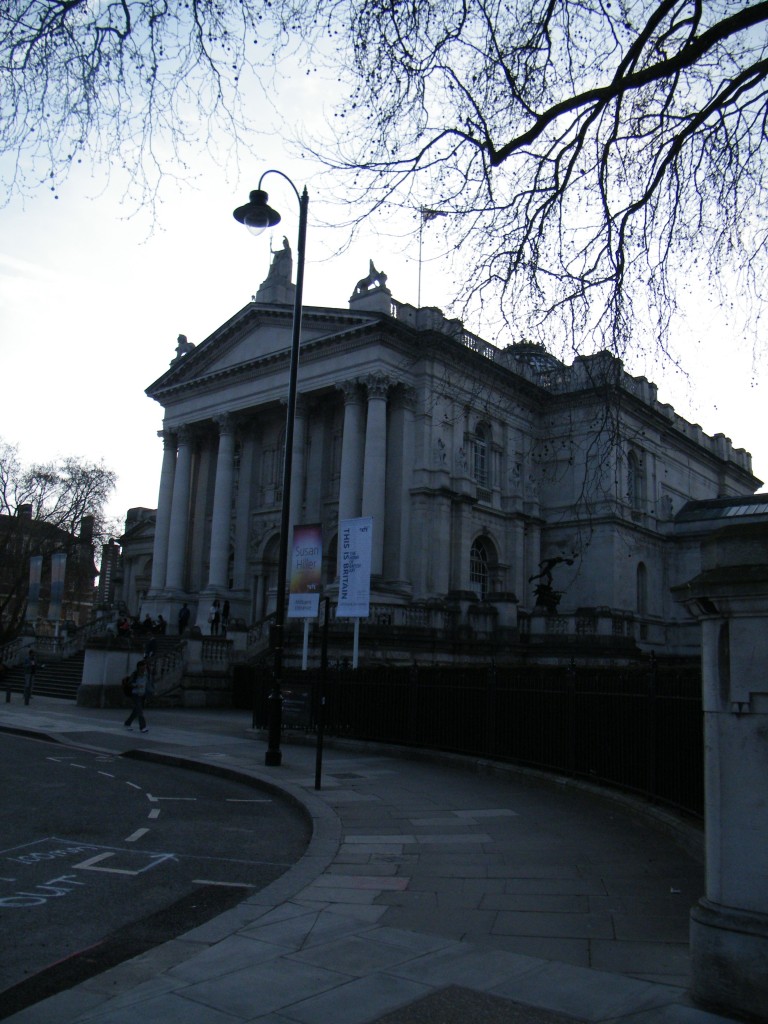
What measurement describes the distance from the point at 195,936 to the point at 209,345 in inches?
1622

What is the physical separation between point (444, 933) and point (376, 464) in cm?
3101

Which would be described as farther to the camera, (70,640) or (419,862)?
(70,640)

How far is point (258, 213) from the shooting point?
15250 millimetres

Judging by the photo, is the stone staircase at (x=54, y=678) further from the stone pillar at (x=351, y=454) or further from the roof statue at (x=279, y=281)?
the roof statue at (x=279, y=281)

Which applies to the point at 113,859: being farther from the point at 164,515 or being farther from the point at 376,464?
the point at 164,515

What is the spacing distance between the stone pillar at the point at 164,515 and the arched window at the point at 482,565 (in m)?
15.4

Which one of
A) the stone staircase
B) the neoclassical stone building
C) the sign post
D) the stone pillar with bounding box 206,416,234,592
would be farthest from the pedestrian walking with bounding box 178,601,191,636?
the sign post

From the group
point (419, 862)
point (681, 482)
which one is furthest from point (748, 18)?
point (681, 482)

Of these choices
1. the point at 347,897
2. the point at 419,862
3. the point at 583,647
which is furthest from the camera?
the point at 583,647

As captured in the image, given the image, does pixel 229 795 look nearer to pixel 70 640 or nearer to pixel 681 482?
pixel 70 640

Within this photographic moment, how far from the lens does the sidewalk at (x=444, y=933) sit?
434 centimetres

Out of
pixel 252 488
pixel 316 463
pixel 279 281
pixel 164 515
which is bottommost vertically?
pixel 164 515

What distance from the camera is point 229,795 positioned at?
40.2ft

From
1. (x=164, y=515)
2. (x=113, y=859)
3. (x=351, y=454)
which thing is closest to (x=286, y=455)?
(x=113, y=859)
